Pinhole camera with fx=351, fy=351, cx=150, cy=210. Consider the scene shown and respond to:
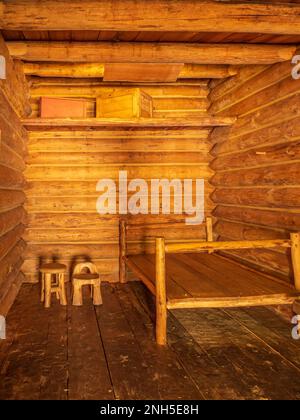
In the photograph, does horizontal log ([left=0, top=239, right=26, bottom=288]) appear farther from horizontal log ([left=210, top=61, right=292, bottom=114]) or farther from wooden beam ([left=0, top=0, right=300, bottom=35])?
horizontal log ([left=210, top=61, right=292, bottom=114])

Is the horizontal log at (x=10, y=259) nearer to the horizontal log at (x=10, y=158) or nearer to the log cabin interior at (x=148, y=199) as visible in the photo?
the log cabin interior at (x=148, y=199)

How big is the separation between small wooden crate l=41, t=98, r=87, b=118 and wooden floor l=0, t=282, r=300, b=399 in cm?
331

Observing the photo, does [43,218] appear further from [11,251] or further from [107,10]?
[107,10]

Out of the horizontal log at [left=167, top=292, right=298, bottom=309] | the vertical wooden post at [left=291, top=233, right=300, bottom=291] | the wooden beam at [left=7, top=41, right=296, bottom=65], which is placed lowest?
the horizontal log at [left=167, top=292, right=298, bottom=309]

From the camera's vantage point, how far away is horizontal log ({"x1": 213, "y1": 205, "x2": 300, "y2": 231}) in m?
4.58

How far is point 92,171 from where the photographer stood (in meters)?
6.97

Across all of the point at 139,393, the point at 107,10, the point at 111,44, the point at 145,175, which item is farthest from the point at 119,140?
the point at 139,393

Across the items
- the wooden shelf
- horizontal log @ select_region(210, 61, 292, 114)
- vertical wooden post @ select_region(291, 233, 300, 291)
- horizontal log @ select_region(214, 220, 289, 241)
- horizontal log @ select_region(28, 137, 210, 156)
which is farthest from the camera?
horizontal log @ select_region(28, 137, 210, 156)

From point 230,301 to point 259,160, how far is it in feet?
7.90

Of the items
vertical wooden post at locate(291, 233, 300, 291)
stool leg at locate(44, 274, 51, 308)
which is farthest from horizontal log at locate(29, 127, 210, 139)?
vertical wooden post at locate(291, 233, 300, 291)

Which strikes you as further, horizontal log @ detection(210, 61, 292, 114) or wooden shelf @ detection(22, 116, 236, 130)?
wooden shelf @ detection(22, 116, 236, 130)

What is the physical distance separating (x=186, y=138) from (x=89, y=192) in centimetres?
227

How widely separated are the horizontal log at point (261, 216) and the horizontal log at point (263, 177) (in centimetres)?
41

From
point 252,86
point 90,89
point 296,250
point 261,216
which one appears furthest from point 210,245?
point 90,89
